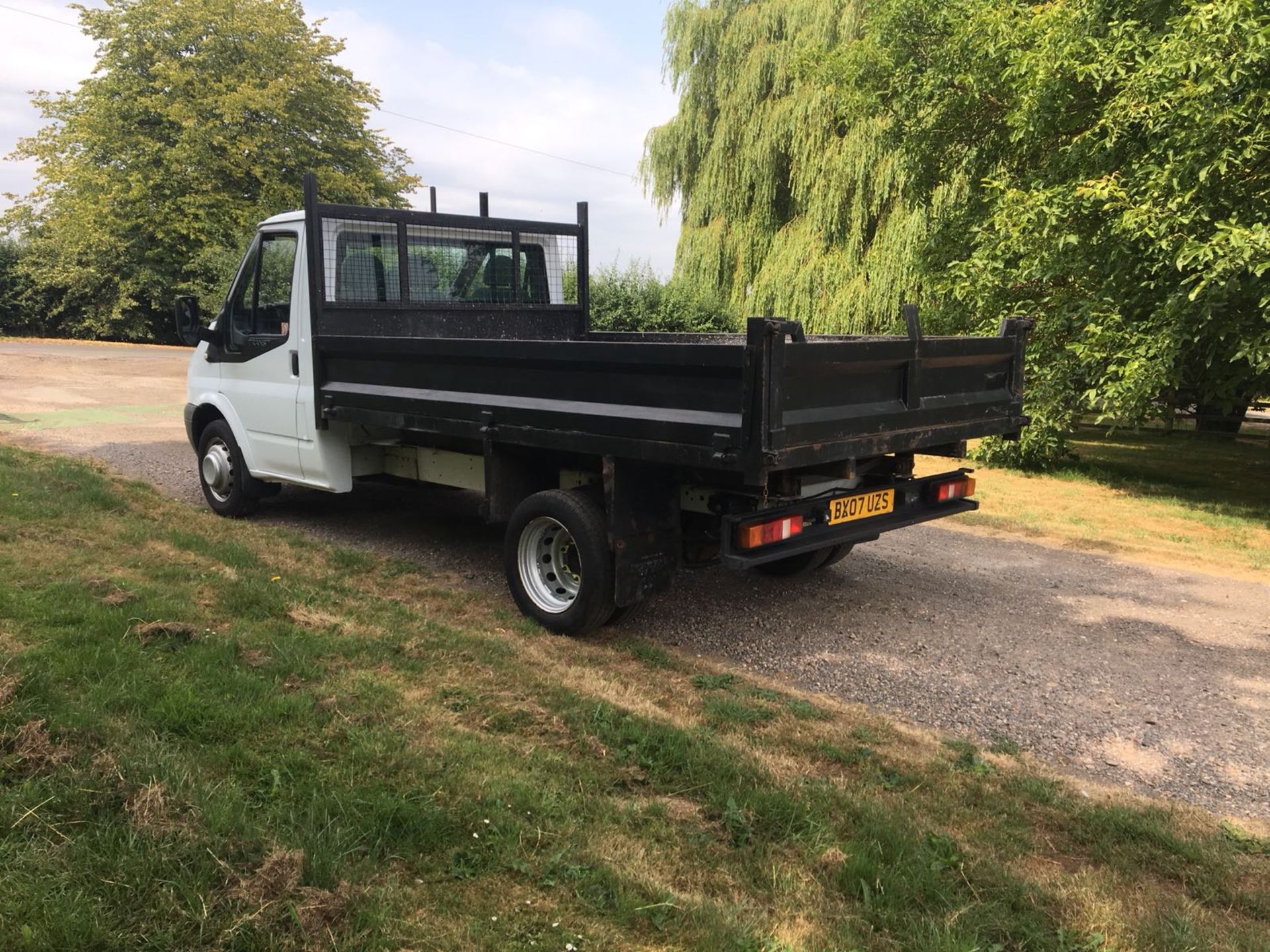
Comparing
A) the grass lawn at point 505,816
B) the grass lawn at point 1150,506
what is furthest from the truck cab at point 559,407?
the grass lawn at point 1150,506

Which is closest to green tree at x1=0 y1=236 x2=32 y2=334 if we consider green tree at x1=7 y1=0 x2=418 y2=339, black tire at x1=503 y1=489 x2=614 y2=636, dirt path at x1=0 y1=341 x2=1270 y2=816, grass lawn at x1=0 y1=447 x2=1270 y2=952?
green tree at x1=7 y1=0 x2=418 y2=339

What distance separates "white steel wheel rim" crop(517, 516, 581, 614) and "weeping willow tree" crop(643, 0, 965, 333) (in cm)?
A: 1044

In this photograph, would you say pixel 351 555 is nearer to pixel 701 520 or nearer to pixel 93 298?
pixel 701 520

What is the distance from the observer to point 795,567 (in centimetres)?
642

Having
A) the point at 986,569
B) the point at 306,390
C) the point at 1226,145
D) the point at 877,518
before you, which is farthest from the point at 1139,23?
the point at 306,390

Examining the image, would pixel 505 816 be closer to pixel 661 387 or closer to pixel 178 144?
pixel 661 387

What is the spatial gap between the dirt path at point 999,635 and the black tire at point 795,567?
0.11 m

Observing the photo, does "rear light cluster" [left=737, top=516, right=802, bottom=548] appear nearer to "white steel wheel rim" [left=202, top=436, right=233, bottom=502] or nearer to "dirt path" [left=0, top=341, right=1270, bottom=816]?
"dirt path" [left=0, top=341, right=1270, bottom=816]

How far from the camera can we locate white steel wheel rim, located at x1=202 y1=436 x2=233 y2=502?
762 cm

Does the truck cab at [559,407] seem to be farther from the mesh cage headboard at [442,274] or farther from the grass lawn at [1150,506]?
the grass lawn at [1150,506]

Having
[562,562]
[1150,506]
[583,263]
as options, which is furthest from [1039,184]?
[562,562]

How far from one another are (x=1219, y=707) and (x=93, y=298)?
3751cm

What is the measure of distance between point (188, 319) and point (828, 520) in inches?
212

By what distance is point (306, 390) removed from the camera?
21.7 ft
